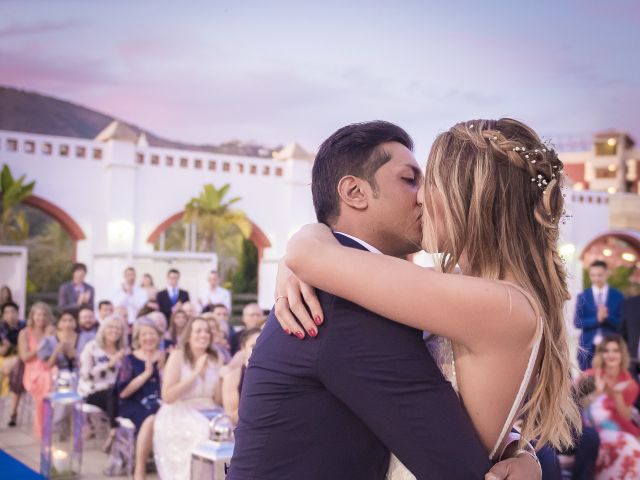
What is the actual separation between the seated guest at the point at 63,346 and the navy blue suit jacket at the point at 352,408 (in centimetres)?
708

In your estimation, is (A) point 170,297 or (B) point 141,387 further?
(A) point 170,297

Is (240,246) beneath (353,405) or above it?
beneath

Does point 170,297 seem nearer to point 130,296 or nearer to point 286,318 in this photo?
point 130,296

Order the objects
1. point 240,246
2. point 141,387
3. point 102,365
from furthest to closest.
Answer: point 240,246 → point 102,365 → point 141,387

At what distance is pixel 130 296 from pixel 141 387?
5.99 m

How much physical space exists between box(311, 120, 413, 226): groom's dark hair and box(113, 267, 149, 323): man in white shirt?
10759mm

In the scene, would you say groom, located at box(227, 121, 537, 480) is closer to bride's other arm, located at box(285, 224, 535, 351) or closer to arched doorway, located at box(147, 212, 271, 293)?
bride's other arm, located at box(285, 224, 535, 351)

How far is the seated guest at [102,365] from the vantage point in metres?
7.20

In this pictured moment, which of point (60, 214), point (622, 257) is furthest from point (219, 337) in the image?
point (622, 257)

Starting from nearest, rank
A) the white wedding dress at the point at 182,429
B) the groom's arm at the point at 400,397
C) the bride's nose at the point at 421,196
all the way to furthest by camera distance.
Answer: the groom's arm at the point at 400,397 → the bride's nose at the point at 421,196 → the white wedding dress at the point at 182,429

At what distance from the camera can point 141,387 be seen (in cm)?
657

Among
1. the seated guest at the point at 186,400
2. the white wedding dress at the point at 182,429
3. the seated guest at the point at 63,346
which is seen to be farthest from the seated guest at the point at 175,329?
the white wedding dress at the point at 182,429

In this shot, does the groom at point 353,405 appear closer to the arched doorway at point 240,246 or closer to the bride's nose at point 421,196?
the bride's nose at point 421,196

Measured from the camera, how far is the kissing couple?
1440 millimetres
